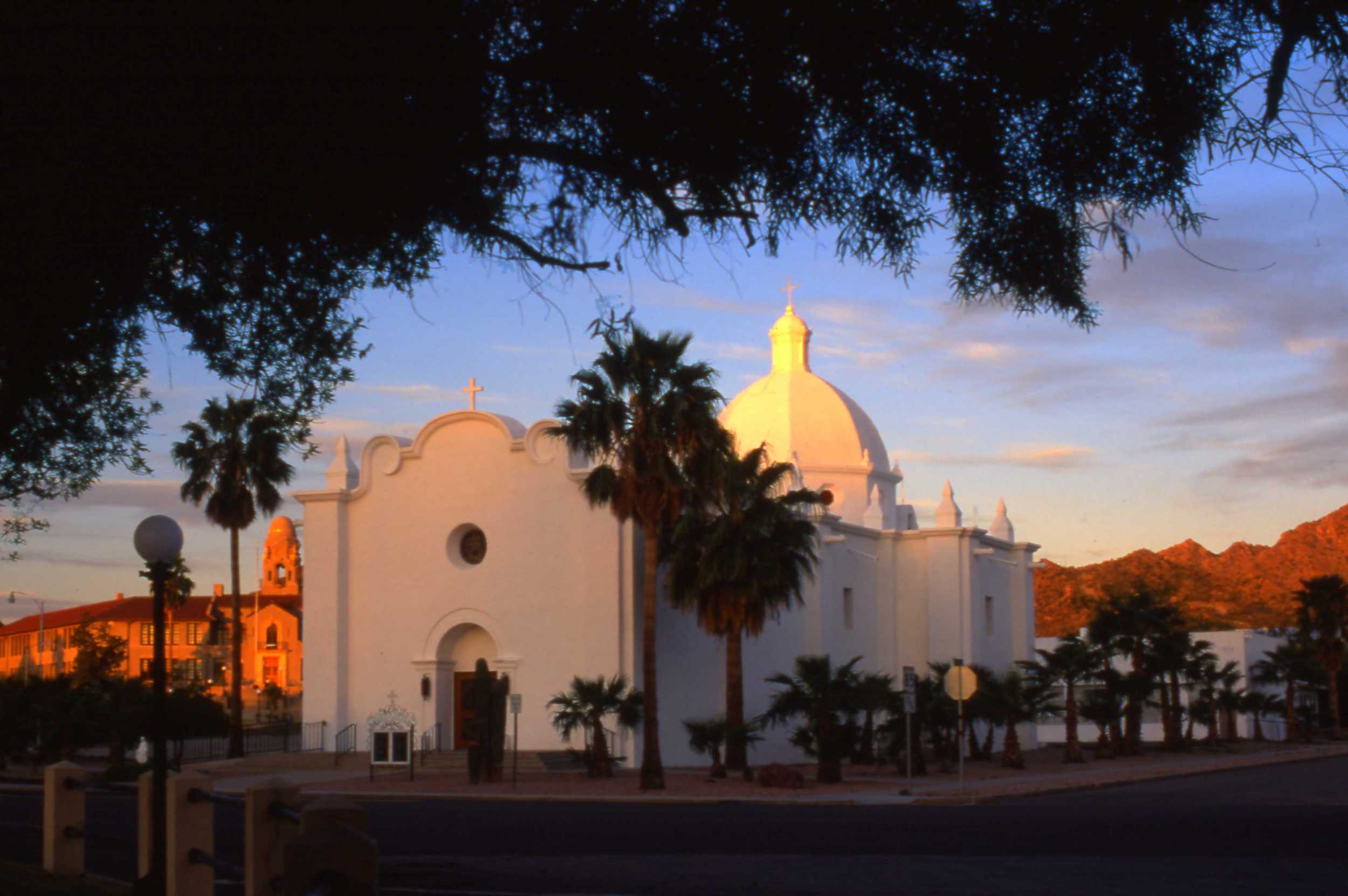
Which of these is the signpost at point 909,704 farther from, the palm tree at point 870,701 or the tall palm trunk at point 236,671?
the tall palm trunk at point 236,671

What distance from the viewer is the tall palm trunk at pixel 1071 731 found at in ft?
145

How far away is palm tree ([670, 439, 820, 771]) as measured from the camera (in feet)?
113

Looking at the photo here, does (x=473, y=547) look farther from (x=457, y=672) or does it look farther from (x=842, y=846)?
(x=842, y=846)

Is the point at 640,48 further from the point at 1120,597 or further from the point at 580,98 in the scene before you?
the point at 1120,597

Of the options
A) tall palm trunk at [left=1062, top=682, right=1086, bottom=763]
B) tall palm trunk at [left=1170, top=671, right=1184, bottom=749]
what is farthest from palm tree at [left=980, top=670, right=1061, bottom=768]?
tall palm trunk at [left=1170, top=671, right=1184, bottom=749]

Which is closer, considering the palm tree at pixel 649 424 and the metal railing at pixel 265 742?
the palm tree at pixel 649 424

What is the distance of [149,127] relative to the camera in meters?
7.34

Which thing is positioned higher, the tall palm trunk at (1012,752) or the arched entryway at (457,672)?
the arched entryway at (457,672)

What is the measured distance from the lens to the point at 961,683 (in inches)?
1224

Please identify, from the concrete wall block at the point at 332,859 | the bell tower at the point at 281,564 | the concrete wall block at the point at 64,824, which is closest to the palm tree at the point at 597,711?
the concrete wall block at the point at 64,824

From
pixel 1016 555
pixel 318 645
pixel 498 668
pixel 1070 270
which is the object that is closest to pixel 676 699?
pixel 498 668

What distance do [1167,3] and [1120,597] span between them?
155 feet

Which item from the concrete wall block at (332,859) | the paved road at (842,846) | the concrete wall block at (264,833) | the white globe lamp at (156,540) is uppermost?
the white globe lamp at (156,540)

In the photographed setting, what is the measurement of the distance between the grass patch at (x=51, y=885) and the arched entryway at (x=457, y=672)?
88.5ft
